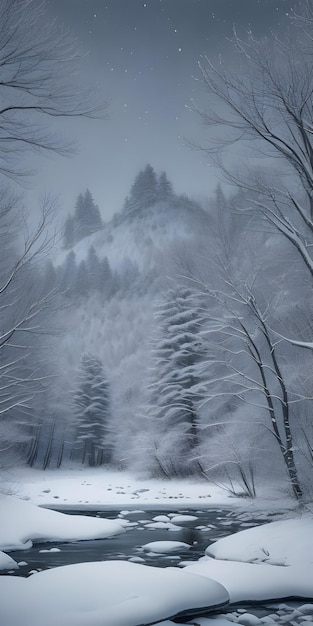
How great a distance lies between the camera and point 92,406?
4172cm

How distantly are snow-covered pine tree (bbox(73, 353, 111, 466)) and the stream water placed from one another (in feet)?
88.0

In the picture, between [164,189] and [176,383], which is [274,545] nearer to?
[176,383]

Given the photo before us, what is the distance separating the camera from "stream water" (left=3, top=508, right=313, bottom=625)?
20.1 ft

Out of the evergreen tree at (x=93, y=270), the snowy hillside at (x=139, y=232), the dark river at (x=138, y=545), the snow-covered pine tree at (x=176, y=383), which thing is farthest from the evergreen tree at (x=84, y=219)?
the dark river at (x=138, y=545)

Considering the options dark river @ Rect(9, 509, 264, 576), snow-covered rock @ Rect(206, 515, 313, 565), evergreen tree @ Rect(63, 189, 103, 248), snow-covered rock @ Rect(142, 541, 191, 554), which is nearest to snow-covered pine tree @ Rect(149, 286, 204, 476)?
dark river @ Rect(9, 509, 264, 576)

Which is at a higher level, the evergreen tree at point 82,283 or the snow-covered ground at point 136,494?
the evergreen tree at point 82,283

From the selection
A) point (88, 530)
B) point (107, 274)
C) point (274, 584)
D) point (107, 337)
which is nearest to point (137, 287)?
point (107, 274)

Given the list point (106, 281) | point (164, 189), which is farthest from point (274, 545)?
point (164, 189)

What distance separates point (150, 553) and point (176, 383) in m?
16.5

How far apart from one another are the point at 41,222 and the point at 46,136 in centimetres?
88

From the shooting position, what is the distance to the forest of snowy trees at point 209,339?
20.2 feet

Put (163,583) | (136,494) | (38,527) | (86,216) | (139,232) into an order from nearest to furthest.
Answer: (163,583) < (38,527) < (136,494) < (139,232) < (86,216)

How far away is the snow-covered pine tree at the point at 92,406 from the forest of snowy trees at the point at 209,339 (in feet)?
0.42

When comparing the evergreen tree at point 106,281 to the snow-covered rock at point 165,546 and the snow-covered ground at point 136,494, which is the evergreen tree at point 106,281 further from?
the snow-covered rock at point 165,546
